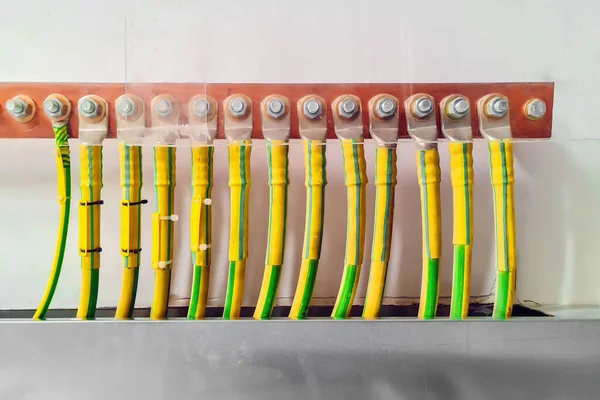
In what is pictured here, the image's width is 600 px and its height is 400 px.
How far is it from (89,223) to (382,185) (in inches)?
15.5

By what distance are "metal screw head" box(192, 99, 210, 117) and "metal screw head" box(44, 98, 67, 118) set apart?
0.58ft

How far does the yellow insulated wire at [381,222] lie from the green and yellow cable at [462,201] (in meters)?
0.08

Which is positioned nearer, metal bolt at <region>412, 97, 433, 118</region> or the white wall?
metal bolt at <region>412, 97, 433, 118</region>

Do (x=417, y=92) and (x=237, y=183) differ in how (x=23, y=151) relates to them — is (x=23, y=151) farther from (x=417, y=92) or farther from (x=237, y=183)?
(x=417, y=92)

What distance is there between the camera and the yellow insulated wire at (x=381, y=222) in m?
0.62

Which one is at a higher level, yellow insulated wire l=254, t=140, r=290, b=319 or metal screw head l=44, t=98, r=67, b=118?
metal screw head l=44, t=98, r=67, b=118

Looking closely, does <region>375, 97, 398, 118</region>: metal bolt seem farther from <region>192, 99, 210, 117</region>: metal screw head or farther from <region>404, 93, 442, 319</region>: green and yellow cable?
<region>192, 99, 210, 117</region>: metal screw head

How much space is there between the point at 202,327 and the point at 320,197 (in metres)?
0.22

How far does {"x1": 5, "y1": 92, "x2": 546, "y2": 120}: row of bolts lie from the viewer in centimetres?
62

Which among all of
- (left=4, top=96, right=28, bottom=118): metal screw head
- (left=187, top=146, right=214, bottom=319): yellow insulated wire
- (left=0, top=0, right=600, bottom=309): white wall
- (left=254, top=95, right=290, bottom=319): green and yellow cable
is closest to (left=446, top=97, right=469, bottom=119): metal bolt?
(left=0, top=0, right=600, bottom=309): white wall

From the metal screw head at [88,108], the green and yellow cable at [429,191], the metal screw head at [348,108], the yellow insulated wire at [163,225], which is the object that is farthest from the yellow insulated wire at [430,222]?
the metal screw head at [88,108]

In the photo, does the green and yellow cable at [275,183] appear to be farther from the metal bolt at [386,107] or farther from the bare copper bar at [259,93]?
the metal bolt at [386,107]
